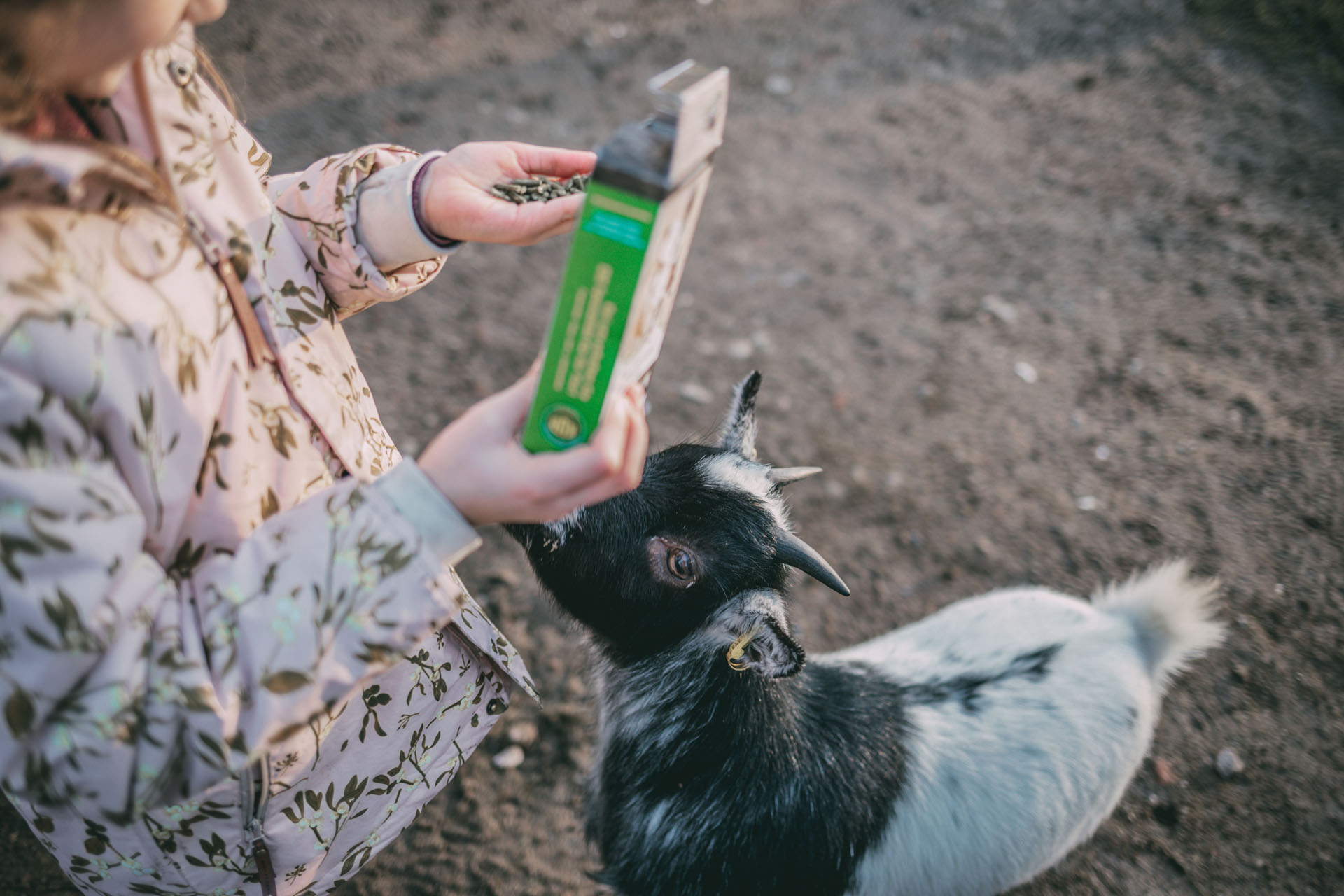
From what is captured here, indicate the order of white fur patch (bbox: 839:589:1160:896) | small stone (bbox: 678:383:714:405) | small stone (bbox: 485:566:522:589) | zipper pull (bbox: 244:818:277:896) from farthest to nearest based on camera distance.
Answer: small stone (bbox: 678:383:714:405) → small stone (bbox: 485:566:522:589) → white fur patch (bbox: 839:589:1160:896) → zipper pull (bbox: 244:818:277:896)

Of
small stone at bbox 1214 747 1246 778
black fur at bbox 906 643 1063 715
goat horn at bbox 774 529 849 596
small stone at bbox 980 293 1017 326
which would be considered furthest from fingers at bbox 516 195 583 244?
small stone at bbox 980 293 1017 326

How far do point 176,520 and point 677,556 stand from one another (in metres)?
1.15

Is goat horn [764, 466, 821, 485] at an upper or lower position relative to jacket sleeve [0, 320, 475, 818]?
lower

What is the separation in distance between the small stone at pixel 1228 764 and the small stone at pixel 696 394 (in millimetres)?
2680

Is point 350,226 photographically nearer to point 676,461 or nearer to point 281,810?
point 676,461

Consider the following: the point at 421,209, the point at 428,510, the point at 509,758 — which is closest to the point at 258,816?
the point at 428,510

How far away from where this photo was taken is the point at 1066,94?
5.45 m

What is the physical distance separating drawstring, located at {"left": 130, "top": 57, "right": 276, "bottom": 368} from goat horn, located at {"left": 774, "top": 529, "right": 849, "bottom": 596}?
1295 millimetres

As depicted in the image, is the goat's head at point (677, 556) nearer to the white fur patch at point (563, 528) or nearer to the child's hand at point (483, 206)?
the white fur patch at point (563, 528)

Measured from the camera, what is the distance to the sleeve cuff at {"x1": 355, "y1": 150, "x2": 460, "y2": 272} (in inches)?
58.7

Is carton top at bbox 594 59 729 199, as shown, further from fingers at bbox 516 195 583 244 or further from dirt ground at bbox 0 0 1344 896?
dirt ground at bbox 0 0 1344 896

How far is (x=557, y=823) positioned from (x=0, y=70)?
2.65m

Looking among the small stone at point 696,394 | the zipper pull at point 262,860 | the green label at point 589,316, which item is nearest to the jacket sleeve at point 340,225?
the green label at point 589,316

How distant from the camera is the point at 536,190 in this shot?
1590 mm
